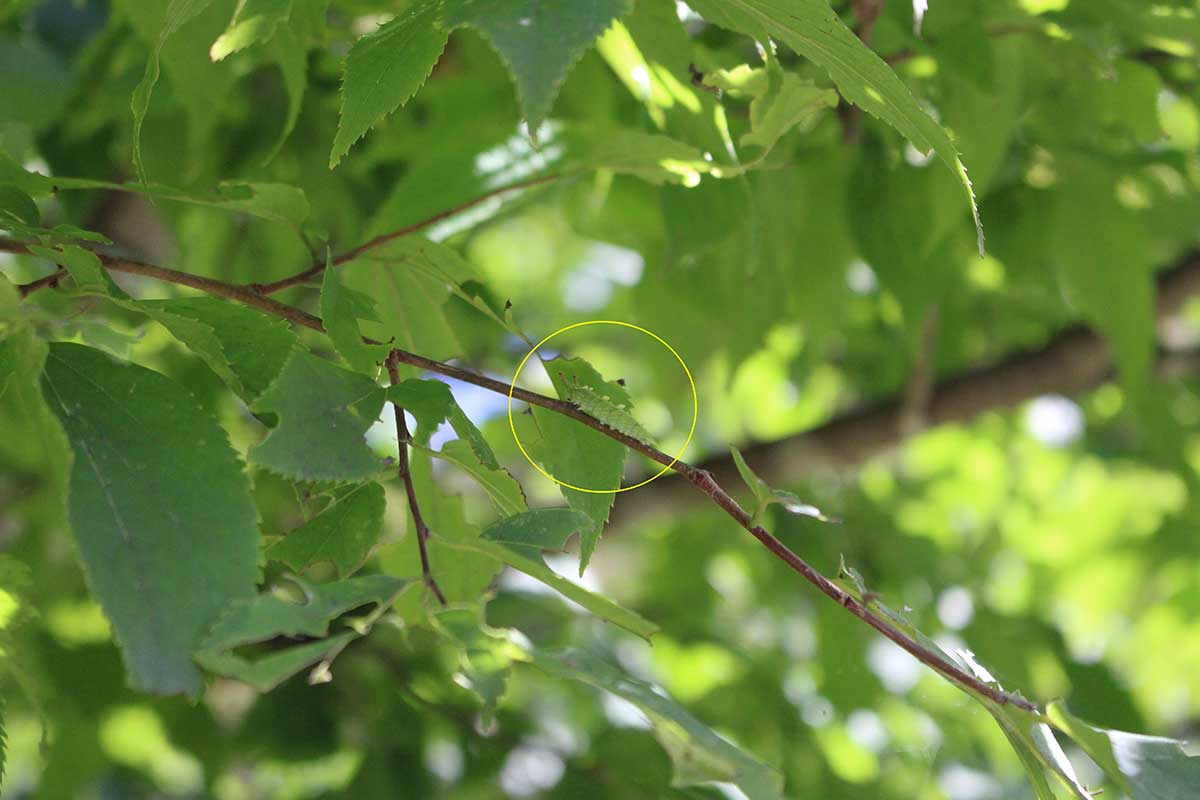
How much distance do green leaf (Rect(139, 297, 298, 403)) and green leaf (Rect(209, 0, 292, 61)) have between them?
8 centimetres

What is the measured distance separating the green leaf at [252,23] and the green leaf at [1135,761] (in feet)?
0.96

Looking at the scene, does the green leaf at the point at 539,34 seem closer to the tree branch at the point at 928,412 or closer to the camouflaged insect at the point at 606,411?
the camouflaged insect at the point at 606,411

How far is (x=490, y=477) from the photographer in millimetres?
355

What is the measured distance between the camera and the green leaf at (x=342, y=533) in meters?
0.34

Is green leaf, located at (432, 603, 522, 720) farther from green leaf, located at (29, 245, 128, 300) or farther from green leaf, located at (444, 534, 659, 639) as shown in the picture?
green leaf, located at (29, 245, 128, 300)

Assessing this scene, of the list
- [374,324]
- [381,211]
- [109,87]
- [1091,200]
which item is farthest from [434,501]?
[1091,200]

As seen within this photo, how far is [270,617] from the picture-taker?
0.86 feet

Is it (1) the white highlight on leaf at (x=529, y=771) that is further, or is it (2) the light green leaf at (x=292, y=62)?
(1) the white highlight on leaf at (x=529, y=771)

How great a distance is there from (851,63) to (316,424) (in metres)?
0.18

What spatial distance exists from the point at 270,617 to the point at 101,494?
57 mm

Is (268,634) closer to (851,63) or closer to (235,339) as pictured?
(235,339)

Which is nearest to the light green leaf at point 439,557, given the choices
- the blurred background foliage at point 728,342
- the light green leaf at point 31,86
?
the blurred background foliage at point 728,342

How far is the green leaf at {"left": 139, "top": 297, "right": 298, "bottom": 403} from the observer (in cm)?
32

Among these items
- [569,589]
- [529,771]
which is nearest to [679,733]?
[569,589]
